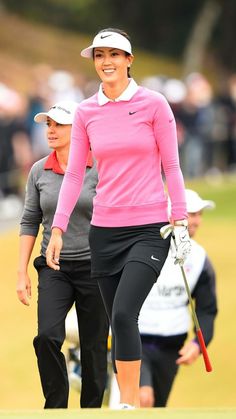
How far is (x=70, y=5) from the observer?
190 ft

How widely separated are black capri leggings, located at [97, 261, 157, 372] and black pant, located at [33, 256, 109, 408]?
2.33 feet

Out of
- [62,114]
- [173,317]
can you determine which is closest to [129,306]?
[62,114]

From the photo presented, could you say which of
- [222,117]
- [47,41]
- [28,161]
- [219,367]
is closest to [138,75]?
[47,41]

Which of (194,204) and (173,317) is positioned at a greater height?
(194,204)

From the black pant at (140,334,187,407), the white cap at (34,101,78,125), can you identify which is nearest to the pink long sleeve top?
the white cap at (34,101,78,125)

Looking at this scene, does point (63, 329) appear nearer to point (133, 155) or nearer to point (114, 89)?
point (133, 155)

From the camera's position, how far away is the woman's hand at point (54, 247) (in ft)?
27.9

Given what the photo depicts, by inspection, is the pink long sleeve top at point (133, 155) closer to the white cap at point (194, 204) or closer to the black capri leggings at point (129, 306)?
the black capri leggings at point (129, 306)

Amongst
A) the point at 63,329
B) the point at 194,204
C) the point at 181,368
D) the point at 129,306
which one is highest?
the point at 194,204

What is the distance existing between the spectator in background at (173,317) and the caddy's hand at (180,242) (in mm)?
1786

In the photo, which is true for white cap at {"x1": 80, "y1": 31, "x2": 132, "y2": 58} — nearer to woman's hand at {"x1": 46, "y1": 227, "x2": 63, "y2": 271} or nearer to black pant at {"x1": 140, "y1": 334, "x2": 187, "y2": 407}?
woman's hand at {"x1": 46, "y1": 227, "x2": 63, "y2": 271}

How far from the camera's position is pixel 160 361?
417 inches

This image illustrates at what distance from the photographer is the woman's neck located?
27.2 ft

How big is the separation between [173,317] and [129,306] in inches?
91.3
